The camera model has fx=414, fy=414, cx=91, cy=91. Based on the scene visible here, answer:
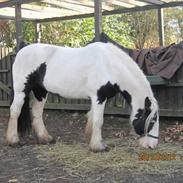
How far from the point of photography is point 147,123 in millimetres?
5250

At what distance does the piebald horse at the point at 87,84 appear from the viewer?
17.6 ft

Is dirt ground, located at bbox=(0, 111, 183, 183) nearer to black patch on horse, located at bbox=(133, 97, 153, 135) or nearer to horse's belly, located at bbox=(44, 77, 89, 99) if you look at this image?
black patch on horse, located at bbox=(133, 97, 153, 135)

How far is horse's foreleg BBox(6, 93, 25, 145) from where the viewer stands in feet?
19.9

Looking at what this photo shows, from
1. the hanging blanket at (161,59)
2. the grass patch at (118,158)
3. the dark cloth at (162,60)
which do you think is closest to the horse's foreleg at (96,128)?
the grass patch at (118,158)

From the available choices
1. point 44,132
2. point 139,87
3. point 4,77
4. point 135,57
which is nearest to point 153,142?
point 139,87

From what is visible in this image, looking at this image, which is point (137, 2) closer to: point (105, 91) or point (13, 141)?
point (105, 91)

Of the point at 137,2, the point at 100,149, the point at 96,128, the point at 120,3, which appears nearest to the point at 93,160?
the point at 100,149

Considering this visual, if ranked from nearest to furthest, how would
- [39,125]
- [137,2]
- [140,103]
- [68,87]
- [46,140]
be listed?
[140,103], [68,87], [46,140], [39,125], [137,2]

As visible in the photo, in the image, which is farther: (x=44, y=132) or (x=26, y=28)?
(x=26, y=28)

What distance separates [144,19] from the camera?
1588 cm

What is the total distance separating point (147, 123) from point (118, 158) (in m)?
0.59

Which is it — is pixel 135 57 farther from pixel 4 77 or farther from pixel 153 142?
pixel 4 77

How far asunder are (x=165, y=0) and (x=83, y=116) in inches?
121
